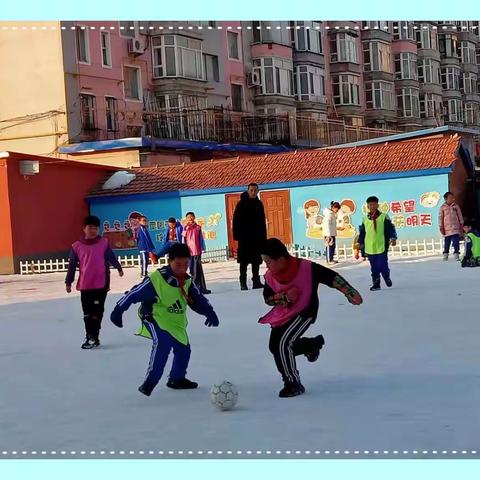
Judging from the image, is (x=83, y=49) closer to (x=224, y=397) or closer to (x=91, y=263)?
(x=91, y=263)

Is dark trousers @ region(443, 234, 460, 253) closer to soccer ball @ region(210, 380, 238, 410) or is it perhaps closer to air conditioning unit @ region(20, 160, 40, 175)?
air conditioning unit @ region(20, 160, 40, 175)

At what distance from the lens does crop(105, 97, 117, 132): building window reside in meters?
28.2

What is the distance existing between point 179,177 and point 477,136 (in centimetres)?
972

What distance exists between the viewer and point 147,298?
595 cm

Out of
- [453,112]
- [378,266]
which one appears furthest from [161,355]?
[453,112]

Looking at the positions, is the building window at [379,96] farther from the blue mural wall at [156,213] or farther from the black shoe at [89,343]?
the black shoe at [89,343]

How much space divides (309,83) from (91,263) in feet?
105

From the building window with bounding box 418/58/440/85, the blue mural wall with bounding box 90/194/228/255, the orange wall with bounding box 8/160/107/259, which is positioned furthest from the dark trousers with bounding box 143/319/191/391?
the building window with bounding box 418/58/440/85

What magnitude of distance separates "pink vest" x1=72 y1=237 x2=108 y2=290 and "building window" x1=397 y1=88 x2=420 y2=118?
36664 mm

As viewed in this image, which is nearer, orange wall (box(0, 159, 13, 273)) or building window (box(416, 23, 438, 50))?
orange wall (box(0, 159, 13, 273))

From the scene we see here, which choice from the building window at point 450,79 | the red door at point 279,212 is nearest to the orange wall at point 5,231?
the red door at point 279,212

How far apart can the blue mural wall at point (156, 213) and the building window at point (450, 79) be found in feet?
89.1

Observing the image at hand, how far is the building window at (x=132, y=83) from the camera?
99.5 ft

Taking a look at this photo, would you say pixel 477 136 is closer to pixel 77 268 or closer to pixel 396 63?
pixel 396 63
